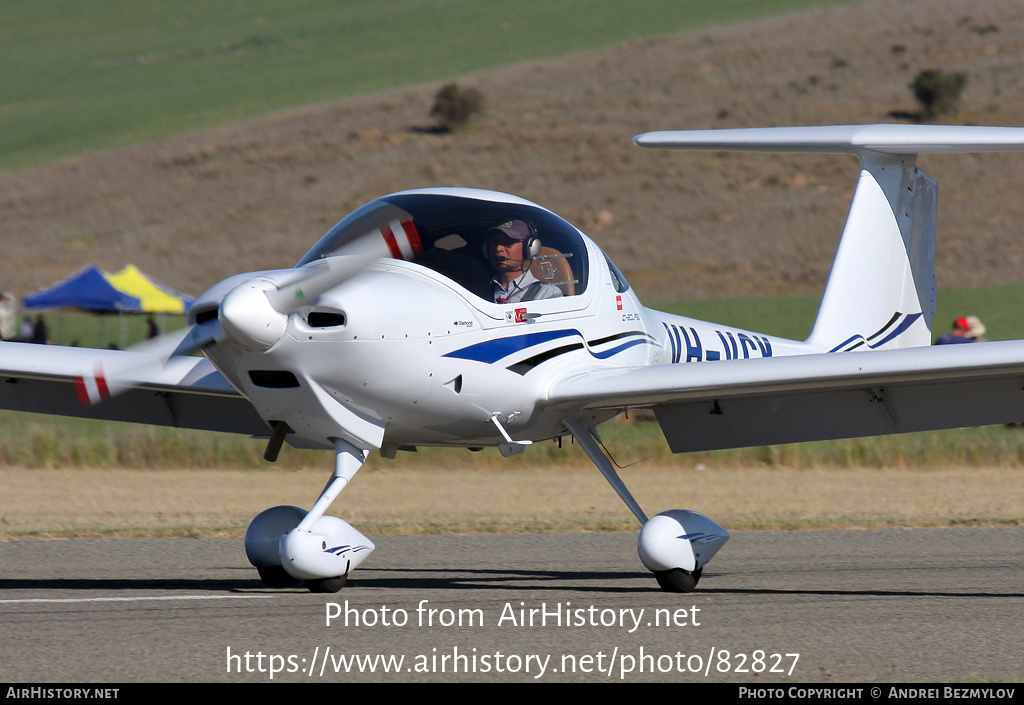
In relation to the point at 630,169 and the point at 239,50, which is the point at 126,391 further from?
the point at 239,50

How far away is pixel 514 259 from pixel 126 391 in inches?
145

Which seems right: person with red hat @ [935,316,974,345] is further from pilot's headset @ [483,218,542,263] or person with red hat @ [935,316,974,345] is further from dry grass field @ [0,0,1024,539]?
dry grass field @ [0,0,1024,539]

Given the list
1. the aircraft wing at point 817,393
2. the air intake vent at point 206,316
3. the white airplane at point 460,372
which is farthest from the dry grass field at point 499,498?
the air intake vent at point 206,316

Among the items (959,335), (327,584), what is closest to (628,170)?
(959,335)

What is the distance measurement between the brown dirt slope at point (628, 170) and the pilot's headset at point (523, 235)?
4014 centimetres

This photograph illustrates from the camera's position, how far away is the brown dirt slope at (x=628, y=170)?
176ft

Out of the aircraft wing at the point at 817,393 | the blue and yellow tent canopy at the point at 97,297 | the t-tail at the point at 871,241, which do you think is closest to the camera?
the aircraft wing at the point at 817,393

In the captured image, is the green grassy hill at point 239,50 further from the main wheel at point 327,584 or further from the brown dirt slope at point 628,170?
the main wheel at point 327,584

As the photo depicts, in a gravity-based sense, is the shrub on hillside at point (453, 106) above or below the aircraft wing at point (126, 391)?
above

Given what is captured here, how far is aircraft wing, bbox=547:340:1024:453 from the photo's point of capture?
28.2ft

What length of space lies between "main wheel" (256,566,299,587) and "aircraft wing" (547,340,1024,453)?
2.15 m

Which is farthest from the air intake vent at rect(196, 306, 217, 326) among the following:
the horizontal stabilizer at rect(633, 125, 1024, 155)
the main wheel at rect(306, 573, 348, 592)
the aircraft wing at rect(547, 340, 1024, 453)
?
the horizontal stabilizer at rect(633, 125, 1024, 155)

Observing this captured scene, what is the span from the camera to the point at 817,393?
941cm

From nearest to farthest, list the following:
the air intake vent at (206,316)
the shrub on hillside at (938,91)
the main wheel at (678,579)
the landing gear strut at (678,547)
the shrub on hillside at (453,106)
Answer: the air intake vent at (206,316) → the landing gear strut at (678,547) → the main wheel at (678,579) → the shrub on hillside at (938,91) → the shrub on hillside at (453,106)
